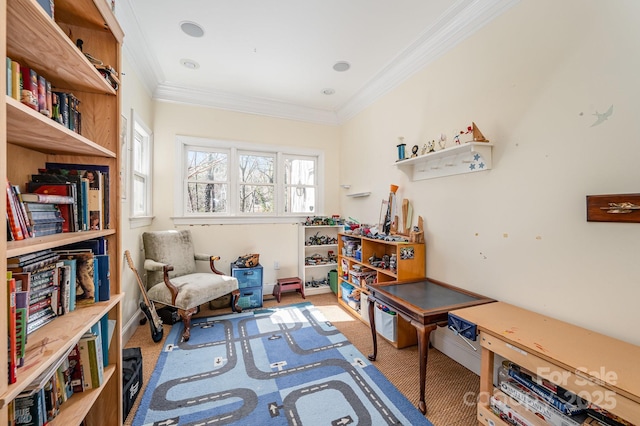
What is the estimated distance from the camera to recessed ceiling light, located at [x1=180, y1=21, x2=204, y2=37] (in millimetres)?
2105

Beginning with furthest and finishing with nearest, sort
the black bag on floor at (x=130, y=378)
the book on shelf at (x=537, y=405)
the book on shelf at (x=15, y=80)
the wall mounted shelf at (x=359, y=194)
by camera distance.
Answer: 1. the wall mounted shelf at (x=359, y=194)
2. the black bag on floor at (x=130, y=378)
3. the book on shelf at (x=537, y=405)
4. the book on shelf at (x=15, y=80)

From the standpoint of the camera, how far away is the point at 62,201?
3.60 feet

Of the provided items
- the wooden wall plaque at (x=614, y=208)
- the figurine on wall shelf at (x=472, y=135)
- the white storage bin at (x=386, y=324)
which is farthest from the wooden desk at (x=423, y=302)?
the figurine on wall shelf at (x=472, y=135)

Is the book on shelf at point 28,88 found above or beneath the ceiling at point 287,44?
beneath

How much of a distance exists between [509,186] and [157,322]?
309 cm

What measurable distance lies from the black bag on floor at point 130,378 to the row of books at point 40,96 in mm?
1428

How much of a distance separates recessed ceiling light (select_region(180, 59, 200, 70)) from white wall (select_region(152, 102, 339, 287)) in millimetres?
646

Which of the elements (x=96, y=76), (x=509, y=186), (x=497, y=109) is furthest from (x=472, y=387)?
(x=96, y=76)

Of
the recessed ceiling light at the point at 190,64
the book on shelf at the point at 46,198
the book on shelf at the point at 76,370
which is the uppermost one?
the recessed ceiling light at the point at 190,64

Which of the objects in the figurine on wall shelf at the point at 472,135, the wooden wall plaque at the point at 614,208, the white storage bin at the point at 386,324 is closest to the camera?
the wooden wall plaque at the point at 614,208

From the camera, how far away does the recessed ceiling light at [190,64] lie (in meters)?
2.63

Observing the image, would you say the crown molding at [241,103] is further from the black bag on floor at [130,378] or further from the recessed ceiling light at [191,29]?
the black bag on floor at [130,378]

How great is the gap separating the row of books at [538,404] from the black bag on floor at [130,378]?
2.05m

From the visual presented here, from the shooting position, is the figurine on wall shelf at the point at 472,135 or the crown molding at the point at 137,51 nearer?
the figurine on wall shelf at the point at 472,135
